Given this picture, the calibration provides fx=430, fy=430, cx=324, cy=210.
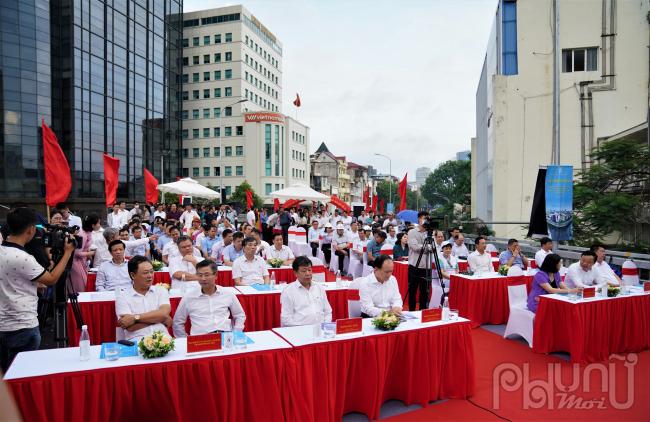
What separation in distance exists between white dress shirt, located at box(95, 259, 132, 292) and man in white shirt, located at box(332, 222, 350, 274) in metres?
7.22

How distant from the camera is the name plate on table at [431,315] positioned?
4.67m

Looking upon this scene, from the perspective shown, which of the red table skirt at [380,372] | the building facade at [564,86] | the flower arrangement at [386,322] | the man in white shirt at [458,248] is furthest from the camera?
the building facade at [564,86]

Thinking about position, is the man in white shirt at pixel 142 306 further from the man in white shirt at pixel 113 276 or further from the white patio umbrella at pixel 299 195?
the white patio umbrella at pixel 299 195

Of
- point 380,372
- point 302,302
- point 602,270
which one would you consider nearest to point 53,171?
point 302,302

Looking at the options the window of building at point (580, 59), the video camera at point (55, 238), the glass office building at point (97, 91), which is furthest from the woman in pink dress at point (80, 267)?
the glass office building at point (97, 91)

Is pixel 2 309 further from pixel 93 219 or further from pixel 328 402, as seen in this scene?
pixel 93 219

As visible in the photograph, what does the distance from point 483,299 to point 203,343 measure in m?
5.66

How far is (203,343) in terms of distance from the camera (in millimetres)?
3574

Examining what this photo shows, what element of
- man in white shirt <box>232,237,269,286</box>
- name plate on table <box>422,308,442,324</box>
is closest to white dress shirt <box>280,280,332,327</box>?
name plate on table <box>422,308,442,324</box>

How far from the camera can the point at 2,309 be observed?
3527 millimetres

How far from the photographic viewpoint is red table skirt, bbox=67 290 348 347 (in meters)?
5.38

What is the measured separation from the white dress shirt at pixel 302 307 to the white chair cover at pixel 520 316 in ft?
10.9

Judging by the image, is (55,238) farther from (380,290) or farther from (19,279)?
(380,290)

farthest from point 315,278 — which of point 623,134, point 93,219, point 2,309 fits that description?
point 623,134
